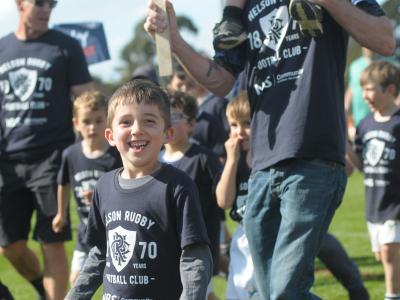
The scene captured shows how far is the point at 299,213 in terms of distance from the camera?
3.63 m

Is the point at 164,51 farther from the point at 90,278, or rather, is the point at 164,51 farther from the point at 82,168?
the point at 82,168

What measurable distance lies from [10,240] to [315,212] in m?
3.38

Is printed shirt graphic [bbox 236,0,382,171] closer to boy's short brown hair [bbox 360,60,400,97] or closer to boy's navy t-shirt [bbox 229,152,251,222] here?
boy's navy t-shirt [bbox 229,152,251,222]

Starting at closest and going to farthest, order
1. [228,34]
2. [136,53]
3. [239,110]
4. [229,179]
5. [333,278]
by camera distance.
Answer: [228,34]
[229,179]
[239,110]
[333,278]
[136,53]

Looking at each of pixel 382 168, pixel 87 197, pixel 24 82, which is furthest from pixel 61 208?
pixel 382 168

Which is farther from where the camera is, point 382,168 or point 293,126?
point 382,168

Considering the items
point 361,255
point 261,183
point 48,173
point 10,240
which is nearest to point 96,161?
point 48,173

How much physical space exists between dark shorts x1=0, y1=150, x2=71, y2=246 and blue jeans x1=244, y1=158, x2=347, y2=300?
274 cm

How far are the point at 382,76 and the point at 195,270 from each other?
3.65 meters

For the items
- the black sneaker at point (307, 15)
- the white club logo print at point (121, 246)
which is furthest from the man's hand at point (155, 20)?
the white club logo print at point (121, 246)

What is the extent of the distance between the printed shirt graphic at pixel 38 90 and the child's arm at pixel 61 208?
1.16 ft

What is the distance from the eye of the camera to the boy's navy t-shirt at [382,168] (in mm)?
6195

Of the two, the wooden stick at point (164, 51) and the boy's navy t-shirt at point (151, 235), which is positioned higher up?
the wooden stick at point (164, 51)

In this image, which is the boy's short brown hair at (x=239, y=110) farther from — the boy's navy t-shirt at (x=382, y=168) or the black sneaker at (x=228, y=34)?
the black sneaker at (x=228, y=34)
